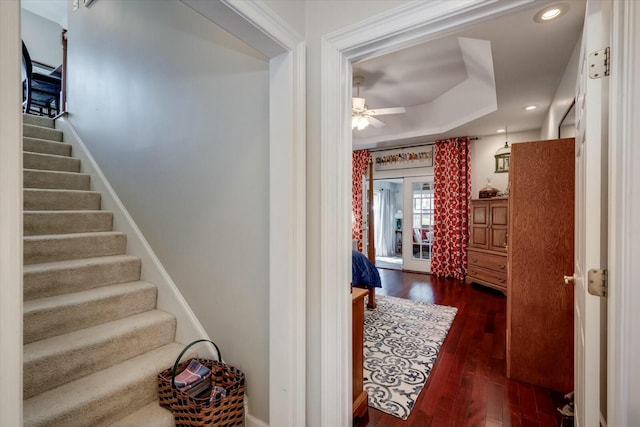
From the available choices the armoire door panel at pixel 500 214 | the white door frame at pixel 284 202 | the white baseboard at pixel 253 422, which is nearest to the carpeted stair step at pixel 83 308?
the white baseboard at pixel 253 422

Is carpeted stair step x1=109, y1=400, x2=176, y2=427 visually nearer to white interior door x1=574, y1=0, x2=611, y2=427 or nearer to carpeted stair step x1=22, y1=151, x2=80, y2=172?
white interior door x1=574, y1=0, x2=611, y2=427

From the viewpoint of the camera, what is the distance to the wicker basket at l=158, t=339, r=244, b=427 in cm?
134

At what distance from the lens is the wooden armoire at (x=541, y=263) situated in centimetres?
192

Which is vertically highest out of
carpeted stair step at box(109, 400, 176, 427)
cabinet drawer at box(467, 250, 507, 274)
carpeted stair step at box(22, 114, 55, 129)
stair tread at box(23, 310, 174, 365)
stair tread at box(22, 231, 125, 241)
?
carpeted stair step at box(22, 114, 55, 129)

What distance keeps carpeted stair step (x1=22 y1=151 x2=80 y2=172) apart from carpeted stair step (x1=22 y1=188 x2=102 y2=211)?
1.43 feet

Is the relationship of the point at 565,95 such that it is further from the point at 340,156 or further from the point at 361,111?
the point at 340,156

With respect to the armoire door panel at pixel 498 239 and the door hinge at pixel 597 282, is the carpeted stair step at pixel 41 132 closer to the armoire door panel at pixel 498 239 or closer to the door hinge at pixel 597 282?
the door hinge at pixel 597 282

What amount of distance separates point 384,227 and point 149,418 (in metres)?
7.12

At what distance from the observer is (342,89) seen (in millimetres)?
1270

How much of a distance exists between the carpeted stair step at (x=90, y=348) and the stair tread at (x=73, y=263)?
1.44ft

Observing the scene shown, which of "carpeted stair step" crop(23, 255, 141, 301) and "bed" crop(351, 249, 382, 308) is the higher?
"carpeted stair step" crop(23, 255, 141, 301)

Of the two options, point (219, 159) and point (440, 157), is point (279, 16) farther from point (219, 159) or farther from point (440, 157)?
point (440, 157)

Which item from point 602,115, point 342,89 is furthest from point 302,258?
point 602,115

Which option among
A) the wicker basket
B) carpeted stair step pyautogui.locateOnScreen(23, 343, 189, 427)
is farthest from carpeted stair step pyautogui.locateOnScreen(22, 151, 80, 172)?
the wicker basket
